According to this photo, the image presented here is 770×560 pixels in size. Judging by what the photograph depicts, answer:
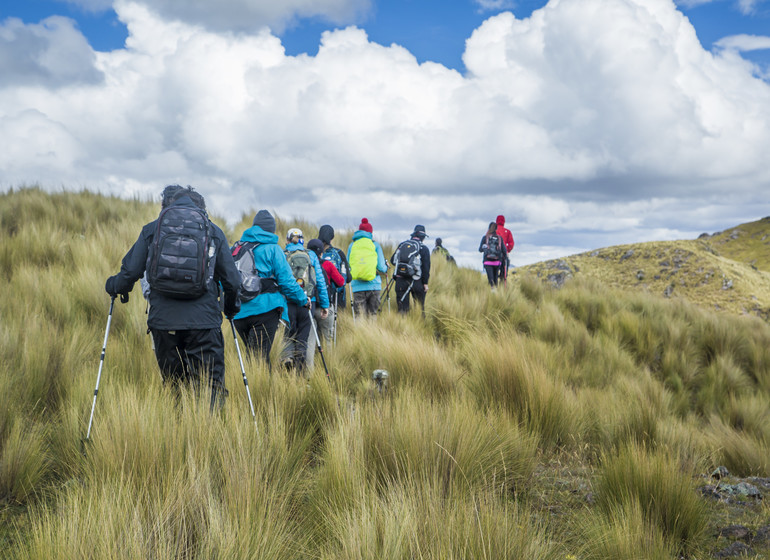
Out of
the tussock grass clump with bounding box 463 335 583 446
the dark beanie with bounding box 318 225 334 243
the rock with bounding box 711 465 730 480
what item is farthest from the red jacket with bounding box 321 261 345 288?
the rock with bounding box 711 465 730 480

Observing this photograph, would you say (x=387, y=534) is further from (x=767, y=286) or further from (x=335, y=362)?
(x=767, y=286)

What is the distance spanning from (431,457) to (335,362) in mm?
3432

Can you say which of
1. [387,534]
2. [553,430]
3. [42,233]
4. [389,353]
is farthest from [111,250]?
[387,534]

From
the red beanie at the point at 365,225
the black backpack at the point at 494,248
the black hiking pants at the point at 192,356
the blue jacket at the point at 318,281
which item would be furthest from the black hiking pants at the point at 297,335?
the black backpack at the point at 494,248

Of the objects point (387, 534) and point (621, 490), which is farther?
point (621, 490)

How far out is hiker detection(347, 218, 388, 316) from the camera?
9297 mm

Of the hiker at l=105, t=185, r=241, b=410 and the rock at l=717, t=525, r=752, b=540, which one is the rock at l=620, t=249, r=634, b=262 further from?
the hiker at l=105, t=185, r=241, b=410

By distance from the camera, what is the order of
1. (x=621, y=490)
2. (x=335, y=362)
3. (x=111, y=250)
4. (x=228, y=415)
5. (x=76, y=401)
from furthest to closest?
(x=111, y=250)
(x=335, y=362)
(x=76, y=401)
(x=228, y=415)
(x=621, y=490)

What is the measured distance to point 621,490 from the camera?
10.2ft

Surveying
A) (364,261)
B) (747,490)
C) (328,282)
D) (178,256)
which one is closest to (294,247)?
(328,282)

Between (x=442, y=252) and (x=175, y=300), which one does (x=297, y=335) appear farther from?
(x=442, y=252)

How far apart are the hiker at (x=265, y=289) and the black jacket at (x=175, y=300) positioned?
1.35m

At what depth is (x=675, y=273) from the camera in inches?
1065

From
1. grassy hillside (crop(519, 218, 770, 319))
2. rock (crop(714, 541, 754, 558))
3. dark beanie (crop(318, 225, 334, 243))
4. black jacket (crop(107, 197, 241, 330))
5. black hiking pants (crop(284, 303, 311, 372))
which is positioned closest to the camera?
rock (crop(714, 541, 754, 558))
